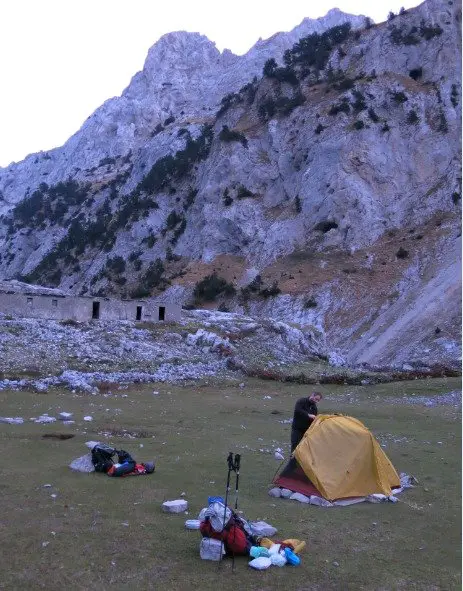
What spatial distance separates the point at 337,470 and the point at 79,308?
1070 inches

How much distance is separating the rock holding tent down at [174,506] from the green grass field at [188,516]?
15 cm

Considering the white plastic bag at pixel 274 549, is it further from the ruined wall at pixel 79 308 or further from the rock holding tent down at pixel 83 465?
the ruined wall at pixel 79 308

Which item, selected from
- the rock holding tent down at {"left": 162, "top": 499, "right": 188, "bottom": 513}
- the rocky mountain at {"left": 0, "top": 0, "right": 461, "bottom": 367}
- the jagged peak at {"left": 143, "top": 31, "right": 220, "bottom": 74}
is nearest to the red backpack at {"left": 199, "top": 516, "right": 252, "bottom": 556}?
the rock holding tent down at {"left": 162, "top": 499, "right": 188, "bottom": 513}

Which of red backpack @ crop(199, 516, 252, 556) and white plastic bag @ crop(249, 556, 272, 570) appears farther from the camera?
red backpack @ crop(199, 516, 252, 556)

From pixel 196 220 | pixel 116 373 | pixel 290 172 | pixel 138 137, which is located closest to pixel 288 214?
pixel 290 172

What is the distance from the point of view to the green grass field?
654 centimetres

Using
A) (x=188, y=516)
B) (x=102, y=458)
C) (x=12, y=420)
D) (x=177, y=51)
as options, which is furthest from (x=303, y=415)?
(x=177, y=51)

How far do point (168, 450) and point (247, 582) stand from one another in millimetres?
6640

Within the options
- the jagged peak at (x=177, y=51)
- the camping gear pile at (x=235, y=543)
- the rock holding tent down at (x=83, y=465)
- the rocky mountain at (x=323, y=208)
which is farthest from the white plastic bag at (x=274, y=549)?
the jagged peak at (x=177, y=51)

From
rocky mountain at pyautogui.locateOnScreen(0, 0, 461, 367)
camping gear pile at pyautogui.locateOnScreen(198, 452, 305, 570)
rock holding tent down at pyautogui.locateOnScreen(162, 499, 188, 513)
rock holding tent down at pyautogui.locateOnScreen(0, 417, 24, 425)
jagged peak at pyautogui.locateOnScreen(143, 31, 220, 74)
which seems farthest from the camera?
jagged peak at pyautogui.locateOnScreen(143, 31, 220, 74)

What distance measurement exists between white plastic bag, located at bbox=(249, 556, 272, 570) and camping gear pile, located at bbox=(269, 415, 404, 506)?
2.70m

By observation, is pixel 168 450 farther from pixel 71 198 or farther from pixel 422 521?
pixel 71 198

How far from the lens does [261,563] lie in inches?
267

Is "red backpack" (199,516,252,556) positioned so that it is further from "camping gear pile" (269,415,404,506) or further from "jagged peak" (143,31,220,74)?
"jagged peak" (143,31,220,74)
